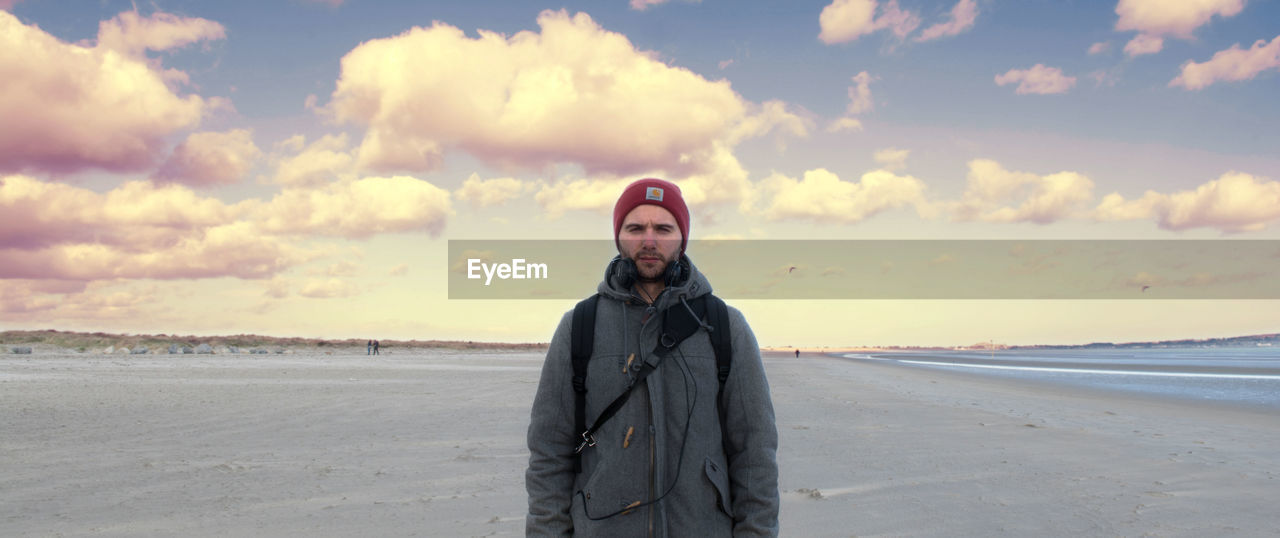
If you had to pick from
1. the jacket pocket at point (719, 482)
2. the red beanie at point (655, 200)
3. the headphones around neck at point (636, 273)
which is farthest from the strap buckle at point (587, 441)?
the red beanie at point (655, 200)

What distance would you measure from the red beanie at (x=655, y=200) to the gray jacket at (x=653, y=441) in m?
0.22

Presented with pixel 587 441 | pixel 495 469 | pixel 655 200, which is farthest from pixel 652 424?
pixel 495 469

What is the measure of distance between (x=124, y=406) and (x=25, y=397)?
3244mm

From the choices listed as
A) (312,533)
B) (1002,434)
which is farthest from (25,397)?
(1002,434)

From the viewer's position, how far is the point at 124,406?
13.5 m

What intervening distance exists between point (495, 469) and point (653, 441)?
5833 mm

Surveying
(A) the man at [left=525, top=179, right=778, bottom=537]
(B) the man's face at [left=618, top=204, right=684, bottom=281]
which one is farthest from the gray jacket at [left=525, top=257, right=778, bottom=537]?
(B) the man's face at [left=618, top=204, right=684, bottom=281]

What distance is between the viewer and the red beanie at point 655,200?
2824 millimetres

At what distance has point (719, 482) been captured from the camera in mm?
2615

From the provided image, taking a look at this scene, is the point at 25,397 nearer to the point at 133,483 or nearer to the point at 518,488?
the point at 133,483

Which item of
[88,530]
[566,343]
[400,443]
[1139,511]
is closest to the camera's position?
[566,343]

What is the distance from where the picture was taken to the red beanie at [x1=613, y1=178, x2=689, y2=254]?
2.82 metres

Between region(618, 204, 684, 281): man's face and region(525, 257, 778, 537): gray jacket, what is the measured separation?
107 mm

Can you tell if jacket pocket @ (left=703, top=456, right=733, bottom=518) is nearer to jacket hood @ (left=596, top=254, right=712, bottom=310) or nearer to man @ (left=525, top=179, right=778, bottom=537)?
man @ (left=525, top=179, right=778, bottom=537)
